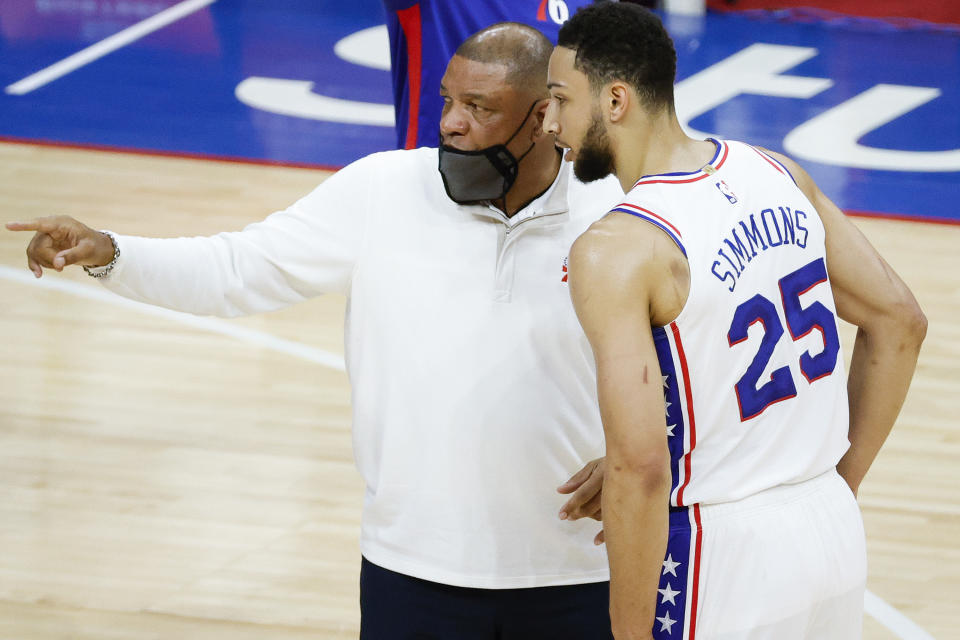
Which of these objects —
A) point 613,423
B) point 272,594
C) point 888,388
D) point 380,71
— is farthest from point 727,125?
point 613,423

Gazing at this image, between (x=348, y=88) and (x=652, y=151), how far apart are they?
723cm

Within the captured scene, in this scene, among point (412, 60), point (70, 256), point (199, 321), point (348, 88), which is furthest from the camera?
point (348, 88)

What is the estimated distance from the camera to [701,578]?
7.91 feet

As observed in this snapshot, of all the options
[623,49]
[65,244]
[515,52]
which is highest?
[623,49]

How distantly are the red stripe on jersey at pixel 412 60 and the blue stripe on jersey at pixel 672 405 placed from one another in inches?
69.0

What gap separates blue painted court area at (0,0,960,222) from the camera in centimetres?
834

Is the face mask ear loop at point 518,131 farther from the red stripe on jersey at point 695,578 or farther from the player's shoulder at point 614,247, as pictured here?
the red stripe on jersey at point 695,578

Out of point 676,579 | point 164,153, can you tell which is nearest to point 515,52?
point 676,579

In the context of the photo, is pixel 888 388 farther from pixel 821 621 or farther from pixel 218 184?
pixel 218 184

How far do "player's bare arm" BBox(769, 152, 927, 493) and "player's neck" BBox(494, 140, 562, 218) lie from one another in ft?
1.37

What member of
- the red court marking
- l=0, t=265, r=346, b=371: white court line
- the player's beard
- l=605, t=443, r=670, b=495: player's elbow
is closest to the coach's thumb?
the player's beard

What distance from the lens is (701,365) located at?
7.59 ft

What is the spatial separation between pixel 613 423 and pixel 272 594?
88.1 inches

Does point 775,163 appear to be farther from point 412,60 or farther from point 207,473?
point 207,473
